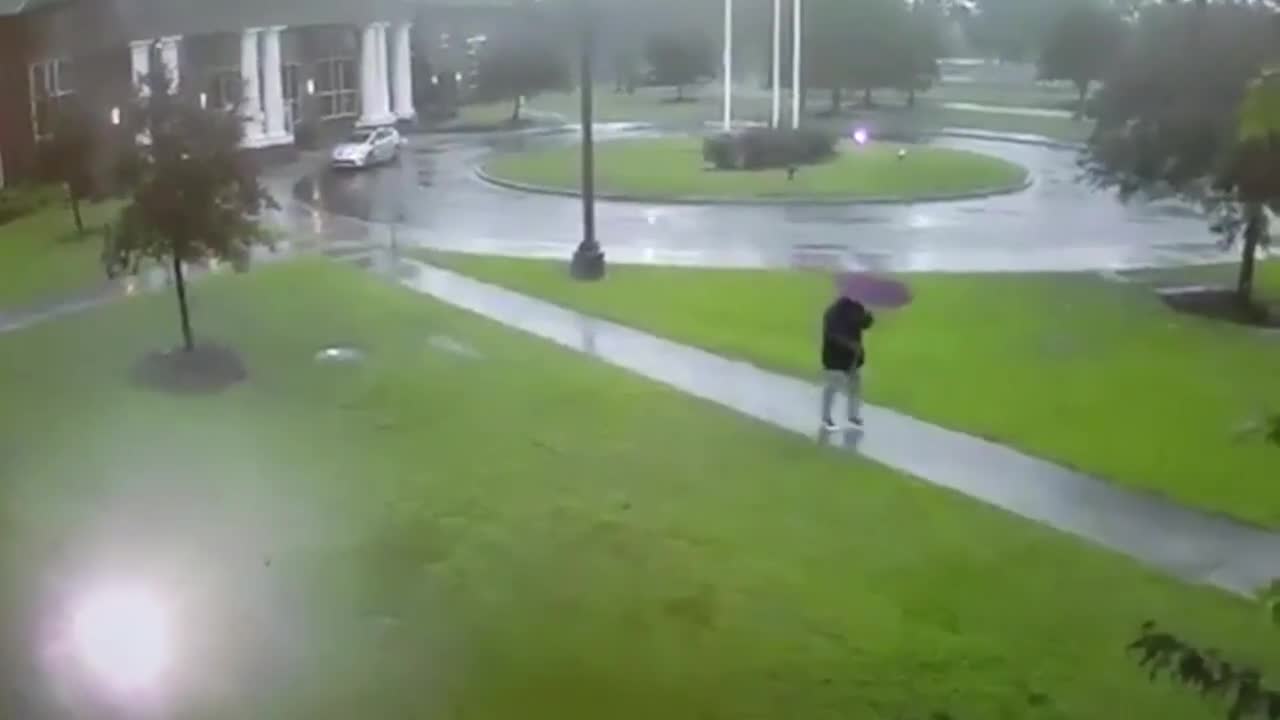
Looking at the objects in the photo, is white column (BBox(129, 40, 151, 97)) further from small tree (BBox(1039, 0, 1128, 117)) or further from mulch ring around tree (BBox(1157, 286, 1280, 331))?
small tree (BBox(1039, 0, 1128, 117))

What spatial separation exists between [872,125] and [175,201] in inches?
533

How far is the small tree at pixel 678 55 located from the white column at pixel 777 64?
1098mm

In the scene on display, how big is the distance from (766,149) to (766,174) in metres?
0.68

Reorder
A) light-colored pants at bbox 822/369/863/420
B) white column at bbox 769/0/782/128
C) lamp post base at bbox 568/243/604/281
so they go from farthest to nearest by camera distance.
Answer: white column at bbox 769/0/782/128, lamp post base at bbox 568/243/604/281, light-colored pants at bbox 822/369/863/420

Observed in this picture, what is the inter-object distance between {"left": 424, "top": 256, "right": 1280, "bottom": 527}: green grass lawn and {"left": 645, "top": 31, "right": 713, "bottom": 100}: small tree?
8.86 meters

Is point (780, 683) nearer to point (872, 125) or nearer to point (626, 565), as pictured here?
point (626, 565)

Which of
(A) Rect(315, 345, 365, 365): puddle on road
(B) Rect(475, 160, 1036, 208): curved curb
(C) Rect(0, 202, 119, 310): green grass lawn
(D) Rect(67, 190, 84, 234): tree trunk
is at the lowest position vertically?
(B) Rect(475, 160, 1036, 208): curved curb

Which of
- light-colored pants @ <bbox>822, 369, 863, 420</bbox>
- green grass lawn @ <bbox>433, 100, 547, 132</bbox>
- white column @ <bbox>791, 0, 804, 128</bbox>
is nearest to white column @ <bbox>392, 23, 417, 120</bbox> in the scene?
green grass lawn @ <bbox>433, 100, 547, 132</bbox>

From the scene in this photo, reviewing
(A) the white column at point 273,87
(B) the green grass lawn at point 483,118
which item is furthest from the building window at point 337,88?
(B) the green grass lawn at point 483,118

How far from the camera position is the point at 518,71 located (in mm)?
22031

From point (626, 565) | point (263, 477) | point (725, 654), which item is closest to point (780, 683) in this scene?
point (725, 654)

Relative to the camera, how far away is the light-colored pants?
282 inches

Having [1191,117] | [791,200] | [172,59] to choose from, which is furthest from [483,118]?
[1191,117]

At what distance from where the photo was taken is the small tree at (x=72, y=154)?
8289mm
